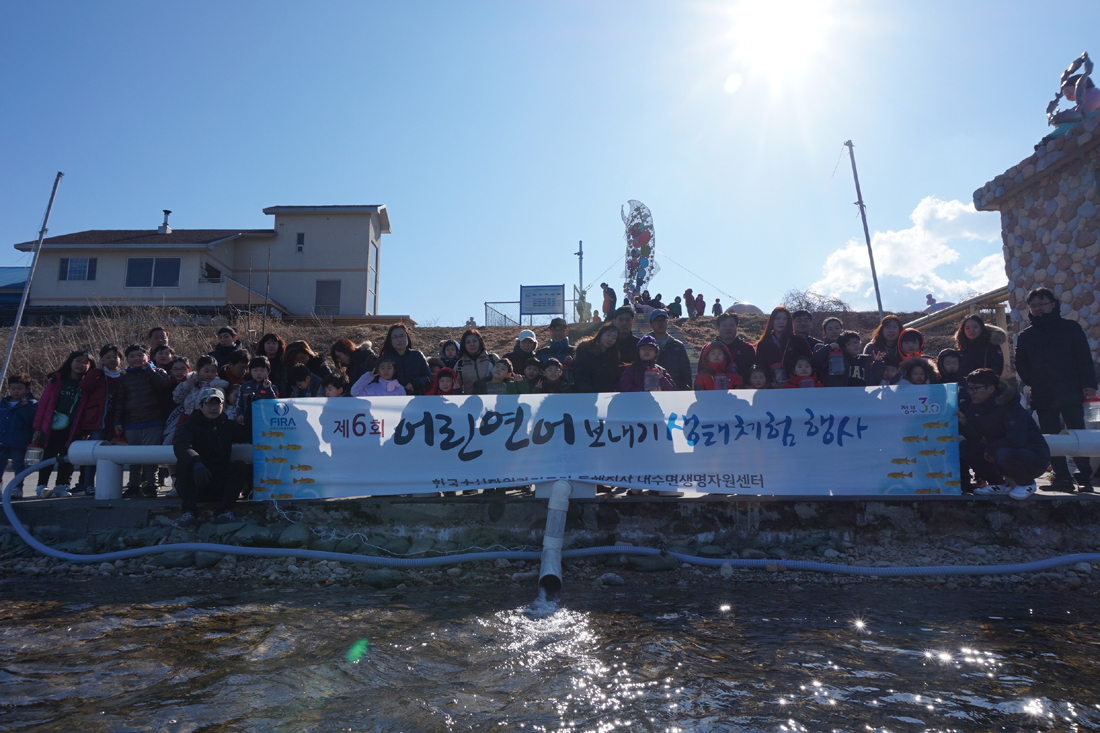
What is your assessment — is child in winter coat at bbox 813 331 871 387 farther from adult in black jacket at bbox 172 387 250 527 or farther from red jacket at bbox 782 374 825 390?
adult in black jacket at bbox 172 387 250 527

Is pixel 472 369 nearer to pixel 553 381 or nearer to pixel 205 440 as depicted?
pixel 553 381

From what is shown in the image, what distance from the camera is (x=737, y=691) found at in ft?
10.3

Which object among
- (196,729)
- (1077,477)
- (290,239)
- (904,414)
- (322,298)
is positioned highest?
(290,239)

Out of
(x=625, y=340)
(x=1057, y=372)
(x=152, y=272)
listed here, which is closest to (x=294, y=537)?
(x=625, y=340)

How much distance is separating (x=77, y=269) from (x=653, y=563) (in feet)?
102

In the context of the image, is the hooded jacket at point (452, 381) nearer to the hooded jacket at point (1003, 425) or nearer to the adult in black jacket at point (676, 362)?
the adult in black jacket at point (676, 362)

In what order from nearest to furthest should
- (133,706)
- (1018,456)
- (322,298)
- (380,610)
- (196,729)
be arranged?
1. (196,729)
2. (133,706)
3. (380,610)
4. (1018,456)
5. (322,298)

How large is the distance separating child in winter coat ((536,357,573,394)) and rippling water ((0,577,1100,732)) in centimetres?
243

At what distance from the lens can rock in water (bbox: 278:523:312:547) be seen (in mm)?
5781

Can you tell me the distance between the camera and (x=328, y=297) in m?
29.5

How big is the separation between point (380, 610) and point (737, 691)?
251 centimetres

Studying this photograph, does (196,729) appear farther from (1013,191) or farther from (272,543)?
(1013,191)

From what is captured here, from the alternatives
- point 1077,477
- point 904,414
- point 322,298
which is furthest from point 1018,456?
point 322,298

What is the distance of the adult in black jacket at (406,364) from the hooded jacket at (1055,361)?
242 inches
